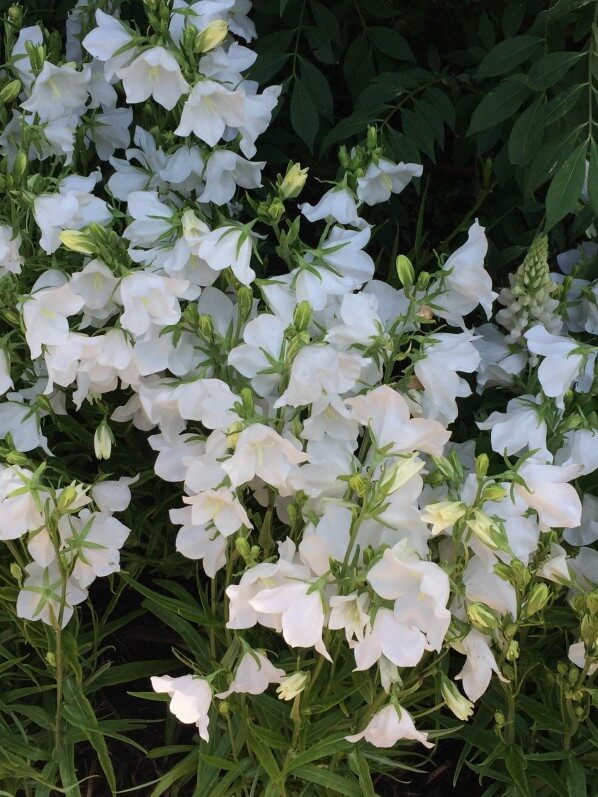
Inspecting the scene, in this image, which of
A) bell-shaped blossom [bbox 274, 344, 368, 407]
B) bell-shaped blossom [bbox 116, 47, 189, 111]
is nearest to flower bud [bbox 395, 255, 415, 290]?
bell-shaped blossom [bbox 274, 344, 368, 407]

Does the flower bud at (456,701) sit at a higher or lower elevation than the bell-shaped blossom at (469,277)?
lower

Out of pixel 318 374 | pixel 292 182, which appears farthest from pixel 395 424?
pixel 292 182

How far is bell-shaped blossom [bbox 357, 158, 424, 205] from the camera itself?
1.11m

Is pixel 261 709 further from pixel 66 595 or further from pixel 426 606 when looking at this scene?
pixel 426 606

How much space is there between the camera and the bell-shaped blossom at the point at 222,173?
110 cm

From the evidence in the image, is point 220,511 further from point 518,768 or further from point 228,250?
point 518,768

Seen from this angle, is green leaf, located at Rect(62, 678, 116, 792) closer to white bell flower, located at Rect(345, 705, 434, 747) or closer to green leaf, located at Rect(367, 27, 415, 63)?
white bell flower, located at Rect(345, 705, 434, 747)

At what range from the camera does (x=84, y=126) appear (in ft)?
4.05

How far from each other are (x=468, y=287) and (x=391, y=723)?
0.50 m

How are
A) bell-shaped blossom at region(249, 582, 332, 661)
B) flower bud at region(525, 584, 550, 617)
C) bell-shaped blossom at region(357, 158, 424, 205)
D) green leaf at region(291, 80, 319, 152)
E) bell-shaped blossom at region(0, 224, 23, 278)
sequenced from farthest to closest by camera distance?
green leaf at region(291, 80, 319, 152), bell-shaped blossom at region(357, 158, 424, 205), bell-shaped blossom at region(0, 224, 23, 278), flower bud at region(525, 584, 550, 617), bell-shaped blossom at region(249, 582, 332, 661)

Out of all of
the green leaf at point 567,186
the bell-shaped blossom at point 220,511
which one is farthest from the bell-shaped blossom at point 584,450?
the bell-shaped blossom at point 220,511

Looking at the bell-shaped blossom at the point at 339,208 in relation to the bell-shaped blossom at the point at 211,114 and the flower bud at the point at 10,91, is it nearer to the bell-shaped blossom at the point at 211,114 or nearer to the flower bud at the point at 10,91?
the bell-shaped blossom at the point at 211,114

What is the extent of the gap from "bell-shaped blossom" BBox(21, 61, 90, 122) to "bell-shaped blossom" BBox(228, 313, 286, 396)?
17.9 inches

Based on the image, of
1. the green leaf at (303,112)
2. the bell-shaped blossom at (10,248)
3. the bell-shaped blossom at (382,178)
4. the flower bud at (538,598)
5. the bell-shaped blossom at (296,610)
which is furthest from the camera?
the green leaf at (303,112)
